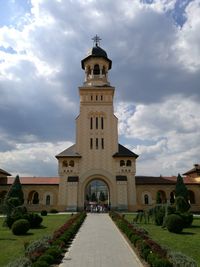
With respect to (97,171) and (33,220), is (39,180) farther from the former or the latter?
(33,220)

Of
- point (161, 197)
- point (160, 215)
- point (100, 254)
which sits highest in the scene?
point (161, 197)

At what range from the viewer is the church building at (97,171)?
47.4m

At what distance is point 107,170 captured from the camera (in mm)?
48062

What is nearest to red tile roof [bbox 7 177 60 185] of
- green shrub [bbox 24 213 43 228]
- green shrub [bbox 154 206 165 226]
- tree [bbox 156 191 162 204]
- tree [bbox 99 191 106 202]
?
tree [bbox 156 191 162 204]

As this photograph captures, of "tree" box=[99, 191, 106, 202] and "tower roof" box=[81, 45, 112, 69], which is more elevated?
"tower roof" box=[81, 45, 112, 69]

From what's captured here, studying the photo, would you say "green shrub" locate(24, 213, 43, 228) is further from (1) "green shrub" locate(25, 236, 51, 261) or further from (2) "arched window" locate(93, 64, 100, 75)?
(2) "arched window" locate(93, 64, 100, 75)

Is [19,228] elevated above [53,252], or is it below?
above

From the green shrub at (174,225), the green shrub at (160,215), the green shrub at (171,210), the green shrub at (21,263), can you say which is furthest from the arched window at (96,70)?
the green shrub at (21,263)

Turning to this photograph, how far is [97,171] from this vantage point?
157ft

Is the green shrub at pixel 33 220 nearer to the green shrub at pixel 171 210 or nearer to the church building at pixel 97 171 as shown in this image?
the green shrub at pixel 171 210

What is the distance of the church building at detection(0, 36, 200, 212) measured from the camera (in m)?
47.4

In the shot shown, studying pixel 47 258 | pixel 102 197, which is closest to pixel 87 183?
pixel 47 258

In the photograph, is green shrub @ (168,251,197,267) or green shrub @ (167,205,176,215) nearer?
green shrub @ (168,251,197,267)

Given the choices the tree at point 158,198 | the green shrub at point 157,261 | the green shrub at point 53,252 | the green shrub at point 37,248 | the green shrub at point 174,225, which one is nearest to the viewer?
the green shrub at point 157,261
